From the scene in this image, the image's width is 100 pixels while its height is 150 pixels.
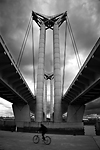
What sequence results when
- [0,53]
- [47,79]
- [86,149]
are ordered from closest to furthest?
[86,149] < [0,53] < [47,79]

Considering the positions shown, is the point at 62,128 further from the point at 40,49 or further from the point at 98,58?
the point at 40,49

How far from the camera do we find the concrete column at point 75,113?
4172cm

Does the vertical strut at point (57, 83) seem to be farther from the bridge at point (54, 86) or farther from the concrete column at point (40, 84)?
the concrete column at point (40, 84)

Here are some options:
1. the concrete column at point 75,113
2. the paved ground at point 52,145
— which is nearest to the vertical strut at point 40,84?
the concrete column at point 75,113

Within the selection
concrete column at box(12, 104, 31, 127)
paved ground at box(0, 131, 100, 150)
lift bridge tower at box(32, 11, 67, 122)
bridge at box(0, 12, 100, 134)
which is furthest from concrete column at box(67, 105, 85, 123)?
paved ground at box(0, 131, 100, 150)

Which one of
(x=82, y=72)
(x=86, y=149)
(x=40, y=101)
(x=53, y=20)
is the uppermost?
(x=53, y=20)

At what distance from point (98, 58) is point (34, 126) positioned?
2052 centimetres

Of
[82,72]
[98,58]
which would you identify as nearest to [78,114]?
[82,72]

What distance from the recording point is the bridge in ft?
56.1

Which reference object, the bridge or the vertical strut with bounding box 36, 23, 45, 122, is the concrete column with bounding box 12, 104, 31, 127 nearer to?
the bridge

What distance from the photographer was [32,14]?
61688mm

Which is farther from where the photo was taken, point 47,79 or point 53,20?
point 47,79

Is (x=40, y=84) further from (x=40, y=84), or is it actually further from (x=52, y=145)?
(x=52, y=145)

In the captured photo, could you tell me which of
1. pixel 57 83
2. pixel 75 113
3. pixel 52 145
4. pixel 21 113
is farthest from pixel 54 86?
pixel 52 145
